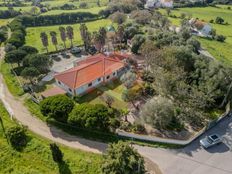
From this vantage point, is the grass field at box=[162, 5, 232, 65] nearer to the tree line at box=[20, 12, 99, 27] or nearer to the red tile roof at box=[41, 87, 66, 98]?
the tree line at box=[20, 12, 99, 27]

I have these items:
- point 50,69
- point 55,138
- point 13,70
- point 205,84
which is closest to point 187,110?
point 205,84

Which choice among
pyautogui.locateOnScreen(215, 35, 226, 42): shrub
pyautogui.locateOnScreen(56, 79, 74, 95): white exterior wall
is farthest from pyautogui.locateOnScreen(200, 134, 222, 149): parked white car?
pyautogui.locateOnScreen(215, 35, 226, 42): shrub

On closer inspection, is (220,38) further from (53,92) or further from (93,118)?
(93,118)

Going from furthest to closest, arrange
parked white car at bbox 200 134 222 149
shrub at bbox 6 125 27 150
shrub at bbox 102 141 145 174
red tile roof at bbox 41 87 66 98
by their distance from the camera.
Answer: red tile roof at bbox 41 87 66 98 → shrub at bbox 6 125 27 150 → parked white car at bbox 200 134 222 149 → shrub at bbox 102 141 145 174

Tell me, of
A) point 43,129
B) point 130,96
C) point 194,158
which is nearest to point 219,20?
point 130,96

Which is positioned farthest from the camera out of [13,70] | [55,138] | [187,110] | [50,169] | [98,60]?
[13,70]

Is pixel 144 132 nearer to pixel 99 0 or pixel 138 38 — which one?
pixel 138 38
